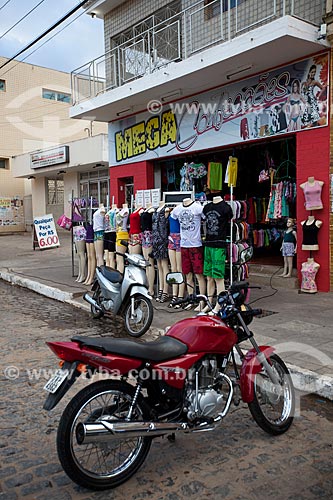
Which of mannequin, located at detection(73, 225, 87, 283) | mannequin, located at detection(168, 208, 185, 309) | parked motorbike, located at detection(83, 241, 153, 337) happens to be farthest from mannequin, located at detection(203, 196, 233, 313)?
mannequin, located at detection(73, 225, 87, 283)

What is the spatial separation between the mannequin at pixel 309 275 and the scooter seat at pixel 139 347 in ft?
20.3

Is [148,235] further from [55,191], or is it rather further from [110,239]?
[55,191]

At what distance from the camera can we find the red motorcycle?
285 cm

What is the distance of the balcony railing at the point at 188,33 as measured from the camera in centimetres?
912

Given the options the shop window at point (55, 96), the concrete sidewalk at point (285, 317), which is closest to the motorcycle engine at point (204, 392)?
the concrete sidewalk at point (285, 317)

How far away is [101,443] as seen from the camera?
2.95 m

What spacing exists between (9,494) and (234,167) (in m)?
6.42

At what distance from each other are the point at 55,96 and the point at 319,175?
80.3 feet

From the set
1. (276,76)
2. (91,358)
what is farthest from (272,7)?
(91,358)

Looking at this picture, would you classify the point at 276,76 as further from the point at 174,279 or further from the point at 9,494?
the point at 9,494

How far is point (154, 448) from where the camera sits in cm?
341

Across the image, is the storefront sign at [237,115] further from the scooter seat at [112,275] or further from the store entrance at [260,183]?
the scooter seat at [112,275]

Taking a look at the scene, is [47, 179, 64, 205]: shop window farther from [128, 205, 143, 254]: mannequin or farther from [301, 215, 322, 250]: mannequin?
[301, 215, 322, 250]: mannequin

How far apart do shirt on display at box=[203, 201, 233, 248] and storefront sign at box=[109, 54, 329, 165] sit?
2893mm
